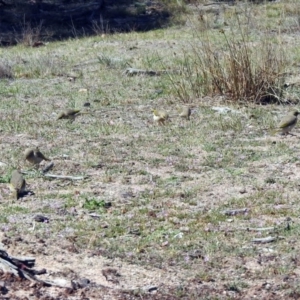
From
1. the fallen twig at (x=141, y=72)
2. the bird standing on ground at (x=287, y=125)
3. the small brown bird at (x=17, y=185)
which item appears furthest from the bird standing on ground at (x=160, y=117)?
the fallen twig at (x=141, y=72)

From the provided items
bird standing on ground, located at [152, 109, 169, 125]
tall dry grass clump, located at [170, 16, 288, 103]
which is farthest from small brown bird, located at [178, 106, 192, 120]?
tall dry grass clump, located at [170, 16, 288, 103]

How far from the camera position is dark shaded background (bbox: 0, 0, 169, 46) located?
22.2 metres

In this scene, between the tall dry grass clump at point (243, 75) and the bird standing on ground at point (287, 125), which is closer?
the bird standing on ground at point (287, 125)

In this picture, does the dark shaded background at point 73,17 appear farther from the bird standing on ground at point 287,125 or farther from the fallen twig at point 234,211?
the fallen twig at point 234,211

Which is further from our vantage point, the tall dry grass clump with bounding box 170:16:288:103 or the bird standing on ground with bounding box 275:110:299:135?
the tall dry grass clump with bounding box 170:16:288:103

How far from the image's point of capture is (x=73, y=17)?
24656 millimetres

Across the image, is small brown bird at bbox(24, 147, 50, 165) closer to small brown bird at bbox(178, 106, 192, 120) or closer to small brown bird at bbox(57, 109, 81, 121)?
small brown bird at bbox(57, 109, 81, 121)

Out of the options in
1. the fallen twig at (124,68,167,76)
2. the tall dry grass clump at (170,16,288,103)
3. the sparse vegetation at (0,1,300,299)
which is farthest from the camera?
the fallen twig at (124,68,167,76)

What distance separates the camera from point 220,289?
18.0 ft

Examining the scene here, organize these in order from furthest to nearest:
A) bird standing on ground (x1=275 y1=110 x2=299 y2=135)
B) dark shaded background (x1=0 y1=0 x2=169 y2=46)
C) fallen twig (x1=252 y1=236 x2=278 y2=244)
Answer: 1. dark shaded background (x1=0 y1=0 x2=169 y2=46)
2. bird standing on ground (x1=275 y1=110 x2=299 y2=135)
3. fallen twig (x1=252 y1=236 x2=278 y2=244)

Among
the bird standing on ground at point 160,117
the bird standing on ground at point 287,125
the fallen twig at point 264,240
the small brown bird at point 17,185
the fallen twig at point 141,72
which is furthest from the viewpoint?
the fallen twig at point 141,72

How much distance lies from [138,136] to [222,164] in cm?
168

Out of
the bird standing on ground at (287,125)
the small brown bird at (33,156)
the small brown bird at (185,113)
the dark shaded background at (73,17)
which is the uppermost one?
the small brown bird at (33,156)

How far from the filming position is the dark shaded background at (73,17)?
72.8ft
